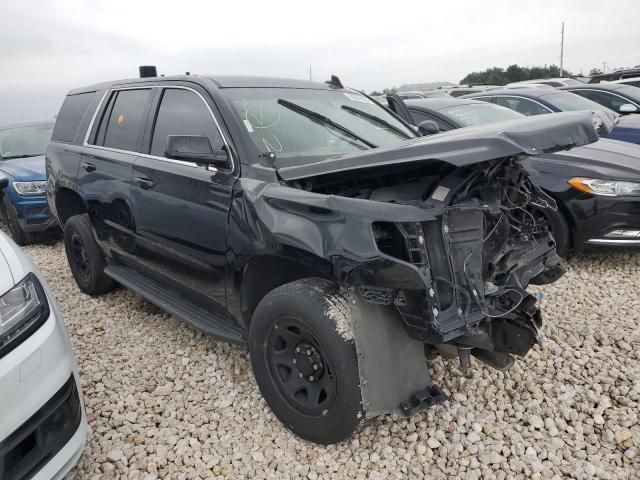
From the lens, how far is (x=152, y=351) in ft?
11.4

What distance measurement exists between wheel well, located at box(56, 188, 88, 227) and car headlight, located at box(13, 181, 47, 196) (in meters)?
1.97

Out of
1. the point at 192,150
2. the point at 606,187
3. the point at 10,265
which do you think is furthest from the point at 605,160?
the point at 10,265

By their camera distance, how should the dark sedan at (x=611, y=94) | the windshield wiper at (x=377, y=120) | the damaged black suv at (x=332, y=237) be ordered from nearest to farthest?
1. the damaged black suv at (x=332, y=237)
2. the windshield wiper at (x=377, y=120)
3. the dark sedan at (x=611, y=94)

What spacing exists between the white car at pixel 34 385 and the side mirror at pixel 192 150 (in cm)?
89

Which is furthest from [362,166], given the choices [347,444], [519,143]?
[347,444]

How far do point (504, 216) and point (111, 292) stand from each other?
3491mm

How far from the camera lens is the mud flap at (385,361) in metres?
2.17

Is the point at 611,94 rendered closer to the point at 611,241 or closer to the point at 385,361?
the point at 611,241

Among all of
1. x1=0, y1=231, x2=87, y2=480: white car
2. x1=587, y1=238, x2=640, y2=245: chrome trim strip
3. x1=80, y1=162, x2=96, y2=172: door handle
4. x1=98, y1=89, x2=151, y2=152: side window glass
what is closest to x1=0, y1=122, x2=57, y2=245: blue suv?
x1=80, y1=162, x2=96, y2=172: door handle

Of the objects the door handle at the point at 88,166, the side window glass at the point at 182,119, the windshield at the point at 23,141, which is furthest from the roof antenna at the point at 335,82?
the windshield at the point at 23,141

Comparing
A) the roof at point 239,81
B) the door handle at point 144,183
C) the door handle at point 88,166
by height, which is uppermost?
the roof at point 239,81

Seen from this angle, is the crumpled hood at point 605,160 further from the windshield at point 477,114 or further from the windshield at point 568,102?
the windshield at point 568,102

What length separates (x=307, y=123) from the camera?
3055mm

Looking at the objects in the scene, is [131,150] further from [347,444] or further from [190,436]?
[347,444]
